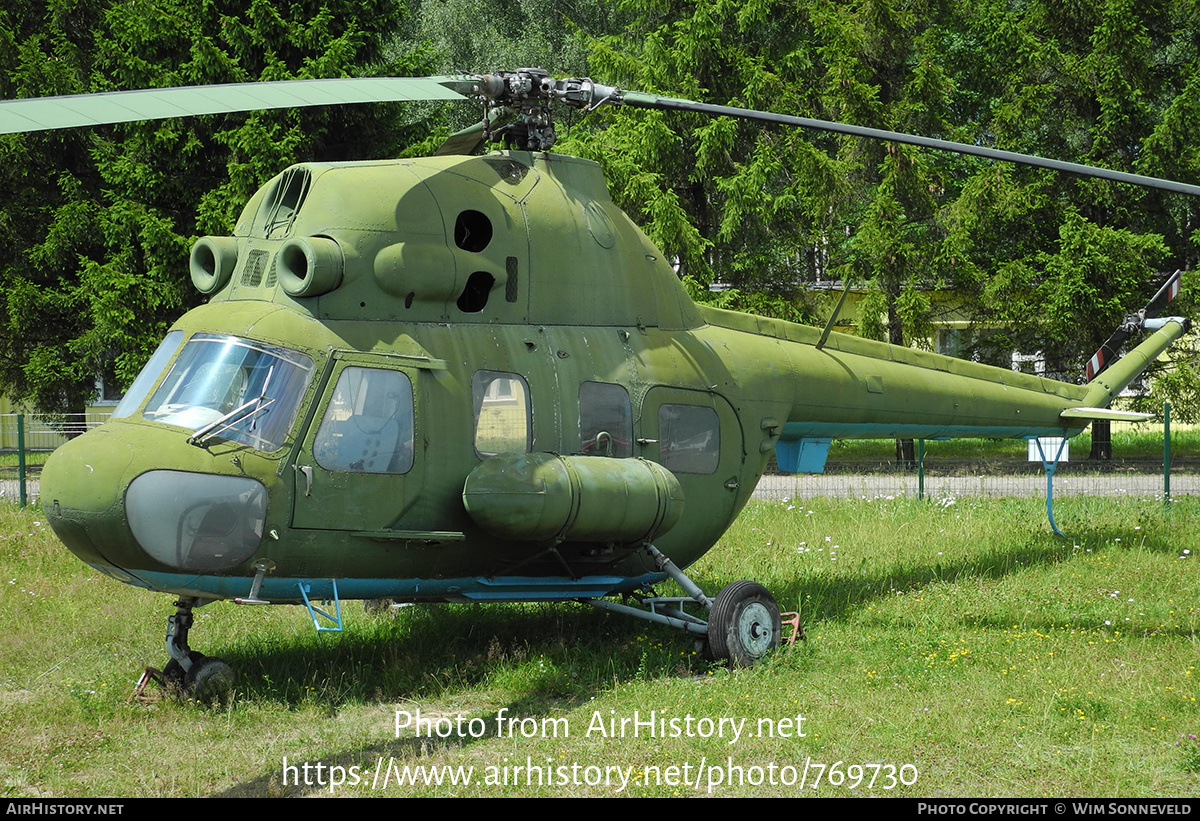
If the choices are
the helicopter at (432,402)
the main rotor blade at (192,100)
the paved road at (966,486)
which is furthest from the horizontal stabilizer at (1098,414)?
the main rotor blade at (192,100)

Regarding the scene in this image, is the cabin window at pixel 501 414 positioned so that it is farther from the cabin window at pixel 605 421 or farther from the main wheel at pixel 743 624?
the main wheel at pixel 743 624

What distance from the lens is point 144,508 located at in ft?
22.5

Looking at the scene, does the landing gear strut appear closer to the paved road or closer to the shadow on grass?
the shadow on grass

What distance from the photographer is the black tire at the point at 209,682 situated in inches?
310

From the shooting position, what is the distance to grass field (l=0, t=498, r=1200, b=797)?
649 centimetres

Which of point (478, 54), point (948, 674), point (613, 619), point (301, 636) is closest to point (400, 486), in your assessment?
point (301, 636)

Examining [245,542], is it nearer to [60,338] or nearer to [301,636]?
[301,636]

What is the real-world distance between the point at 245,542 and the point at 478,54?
3199cm

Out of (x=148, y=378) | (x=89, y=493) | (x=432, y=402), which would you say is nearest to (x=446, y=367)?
(x=432, y=402)

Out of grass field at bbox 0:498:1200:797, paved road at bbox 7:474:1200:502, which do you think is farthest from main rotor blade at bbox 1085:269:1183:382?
paved road at bbox 7:474:1200:502

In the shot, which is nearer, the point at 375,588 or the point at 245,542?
the point at 245,542

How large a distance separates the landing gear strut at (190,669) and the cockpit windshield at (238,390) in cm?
143

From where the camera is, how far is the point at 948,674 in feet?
27.6
